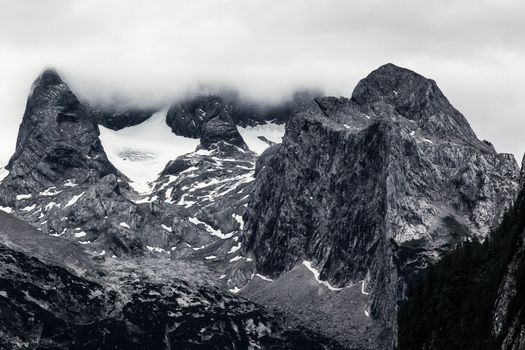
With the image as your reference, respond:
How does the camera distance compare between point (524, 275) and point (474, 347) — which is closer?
point (524, 275)

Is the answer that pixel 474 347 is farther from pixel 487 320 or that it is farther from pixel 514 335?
pixel 514 335

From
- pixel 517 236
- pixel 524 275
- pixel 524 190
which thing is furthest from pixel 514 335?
pixel 524 190

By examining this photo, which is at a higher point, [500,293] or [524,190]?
[524,190]

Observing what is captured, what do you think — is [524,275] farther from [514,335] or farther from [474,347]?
[474,347]

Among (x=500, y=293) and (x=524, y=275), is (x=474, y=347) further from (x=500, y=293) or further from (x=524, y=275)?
(x=524, y=275)

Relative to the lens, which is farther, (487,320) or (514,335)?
(487,320)

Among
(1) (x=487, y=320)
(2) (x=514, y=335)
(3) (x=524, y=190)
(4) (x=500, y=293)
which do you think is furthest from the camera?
(3) (x=524, y=190)

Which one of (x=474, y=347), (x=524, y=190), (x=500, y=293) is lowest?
(x=474, y=347)

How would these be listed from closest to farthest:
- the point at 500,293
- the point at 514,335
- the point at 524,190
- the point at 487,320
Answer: the point at 514,335 → the point at 500,293 → the point at 487,320 → the point at 524,190
